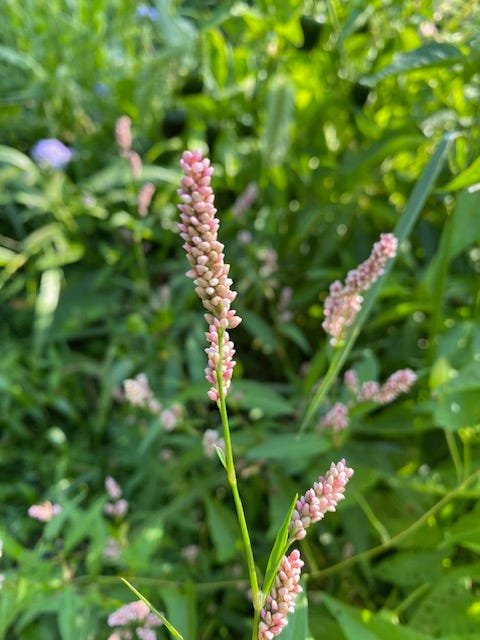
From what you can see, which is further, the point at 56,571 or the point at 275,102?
the point at 275,102

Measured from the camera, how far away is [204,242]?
424 mm

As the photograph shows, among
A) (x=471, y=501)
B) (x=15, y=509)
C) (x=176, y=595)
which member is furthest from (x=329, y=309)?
(x=15, y=509)

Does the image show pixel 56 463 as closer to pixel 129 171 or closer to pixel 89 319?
pixel 89 319

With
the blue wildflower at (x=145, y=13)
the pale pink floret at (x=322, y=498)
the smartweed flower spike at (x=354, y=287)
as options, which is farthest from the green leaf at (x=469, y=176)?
the blue wildflower at (x=145, y=13)

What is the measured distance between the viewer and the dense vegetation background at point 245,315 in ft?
3.26

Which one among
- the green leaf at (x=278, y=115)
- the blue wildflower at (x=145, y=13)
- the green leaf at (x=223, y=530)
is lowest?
the green leaf at (x=223, y=530)

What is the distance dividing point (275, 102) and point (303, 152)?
0.25m

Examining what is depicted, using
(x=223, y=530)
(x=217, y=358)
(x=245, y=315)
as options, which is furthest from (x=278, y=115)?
(x=217, y=358)

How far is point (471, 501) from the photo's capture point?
1.14 metres

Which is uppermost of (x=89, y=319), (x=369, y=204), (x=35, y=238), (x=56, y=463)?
(x=369, y=204)

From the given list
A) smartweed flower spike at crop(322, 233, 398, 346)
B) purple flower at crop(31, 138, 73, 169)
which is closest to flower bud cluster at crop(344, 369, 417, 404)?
smartweed flower spike at crop(322, 233, 398, 346)

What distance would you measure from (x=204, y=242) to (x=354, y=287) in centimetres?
24

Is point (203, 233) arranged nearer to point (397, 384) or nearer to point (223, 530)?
point (397, 384)

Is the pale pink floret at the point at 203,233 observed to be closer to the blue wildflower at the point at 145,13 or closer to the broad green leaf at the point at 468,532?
the broad green leaf at the point at 468,532
